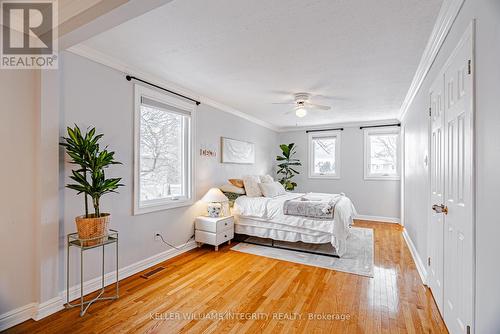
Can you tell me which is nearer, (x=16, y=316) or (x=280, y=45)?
(x=16, y=316)

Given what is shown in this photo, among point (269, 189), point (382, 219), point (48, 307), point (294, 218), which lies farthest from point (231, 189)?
point (382, 219)

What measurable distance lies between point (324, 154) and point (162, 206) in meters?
4.62

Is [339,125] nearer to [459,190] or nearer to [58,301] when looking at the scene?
[459,190]

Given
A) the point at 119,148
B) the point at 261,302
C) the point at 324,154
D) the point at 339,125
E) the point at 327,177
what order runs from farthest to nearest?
the point at 324,154
the point at 327,177
the point at 339,125
the point at 119,148
the point at 261,302

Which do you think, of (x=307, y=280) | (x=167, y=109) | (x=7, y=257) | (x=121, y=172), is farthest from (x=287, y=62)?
(x=7, y=257)

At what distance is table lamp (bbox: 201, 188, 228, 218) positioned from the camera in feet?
12.7

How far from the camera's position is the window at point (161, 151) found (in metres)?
3.02

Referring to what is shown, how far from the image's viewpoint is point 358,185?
19.7 ft

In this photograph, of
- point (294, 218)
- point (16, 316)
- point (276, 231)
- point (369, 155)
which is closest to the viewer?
point (16, 316)

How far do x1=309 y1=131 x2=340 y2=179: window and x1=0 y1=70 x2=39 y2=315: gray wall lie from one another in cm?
575

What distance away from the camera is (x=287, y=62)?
269 cm

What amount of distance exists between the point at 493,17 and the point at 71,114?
123 inches

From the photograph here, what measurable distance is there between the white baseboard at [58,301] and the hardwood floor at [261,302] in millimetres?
66

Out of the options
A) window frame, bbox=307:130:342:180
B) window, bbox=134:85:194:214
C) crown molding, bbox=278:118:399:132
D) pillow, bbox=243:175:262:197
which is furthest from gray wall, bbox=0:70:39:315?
window frame, bbox=307:130:342:180
